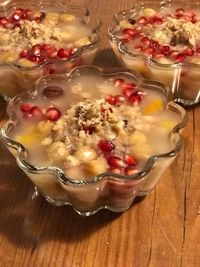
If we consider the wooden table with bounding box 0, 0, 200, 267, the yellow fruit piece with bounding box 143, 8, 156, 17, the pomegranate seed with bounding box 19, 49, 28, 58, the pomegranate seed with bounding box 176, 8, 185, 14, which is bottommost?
the wooden table with bounding box 0, 0, 200, 267

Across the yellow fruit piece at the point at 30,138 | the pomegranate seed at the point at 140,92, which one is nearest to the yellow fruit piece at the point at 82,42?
the pomegranate seed at the point at 140,92

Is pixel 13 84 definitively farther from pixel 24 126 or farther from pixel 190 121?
pixel 190 121

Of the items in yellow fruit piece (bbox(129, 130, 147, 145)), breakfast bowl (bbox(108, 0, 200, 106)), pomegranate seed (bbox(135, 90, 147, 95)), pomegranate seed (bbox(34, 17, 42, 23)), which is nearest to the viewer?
yellow fruit piece (bbox(129, 130, 147, 145))

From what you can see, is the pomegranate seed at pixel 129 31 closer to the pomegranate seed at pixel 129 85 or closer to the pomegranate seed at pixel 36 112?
the pomegranate seed at pixel 129 85

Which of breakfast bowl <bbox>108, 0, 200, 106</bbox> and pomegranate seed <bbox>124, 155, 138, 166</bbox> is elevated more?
pomegranate seed <bbox>124, 155, 138, 166</bbox>

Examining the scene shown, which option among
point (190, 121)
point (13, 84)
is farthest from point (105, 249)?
point (13, 84)

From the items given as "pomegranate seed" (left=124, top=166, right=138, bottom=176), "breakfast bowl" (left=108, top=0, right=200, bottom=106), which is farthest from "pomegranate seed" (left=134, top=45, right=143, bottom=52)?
"pomegranate seed" (left=124, top=166, right=138, bottom=176)

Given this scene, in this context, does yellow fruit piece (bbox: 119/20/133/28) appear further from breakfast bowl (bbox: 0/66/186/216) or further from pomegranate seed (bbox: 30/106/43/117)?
pomegranate seed (bbox: 30/106/43/117)

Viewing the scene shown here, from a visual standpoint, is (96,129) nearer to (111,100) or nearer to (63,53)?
(111,100)
